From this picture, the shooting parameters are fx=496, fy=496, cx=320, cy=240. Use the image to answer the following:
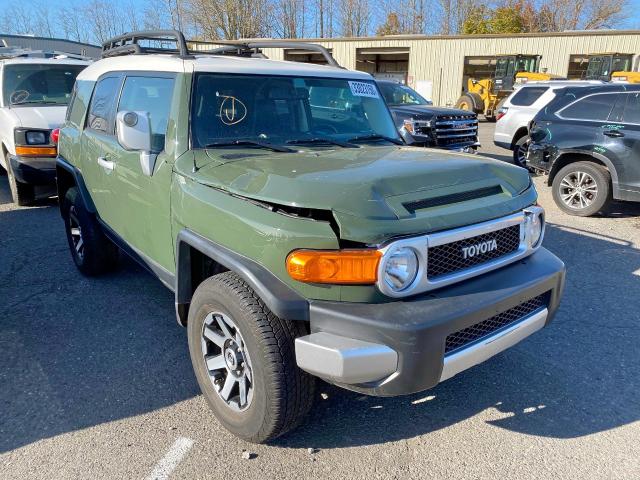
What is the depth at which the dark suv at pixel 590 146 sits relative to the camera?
668cm

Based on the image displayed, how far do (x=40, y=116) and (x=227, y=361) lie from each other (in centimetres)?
620

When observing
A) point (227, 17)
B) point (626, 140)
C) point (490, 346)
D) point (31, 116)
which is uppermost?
point (227, 17)

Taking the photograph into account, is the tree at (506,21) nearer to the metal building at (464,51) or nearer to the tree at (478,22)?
the tree at (478,22)

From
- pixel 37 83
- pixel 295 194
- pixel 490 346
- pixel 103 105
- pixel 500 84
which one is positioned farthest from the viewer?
pixel 500 84

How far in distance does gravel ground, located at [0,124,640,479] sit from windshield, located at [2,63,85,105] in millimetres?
4658

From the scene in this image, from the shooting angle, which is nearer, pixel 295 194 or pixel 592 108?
pixel 295 194

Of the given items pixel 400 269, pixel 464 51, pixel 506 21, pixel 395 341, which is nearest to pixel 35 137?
pixel 400 269

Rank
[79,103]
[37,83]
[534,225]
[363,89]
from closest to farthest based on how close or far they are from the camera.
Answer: [534,225] → [363,89] → [79,103] → [37,83]

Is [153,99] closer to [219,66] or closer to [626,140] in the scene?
[219,66]

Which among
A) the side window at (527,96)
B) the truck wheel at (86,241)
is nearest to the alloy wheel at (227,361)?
the truck wheel at (86,241)

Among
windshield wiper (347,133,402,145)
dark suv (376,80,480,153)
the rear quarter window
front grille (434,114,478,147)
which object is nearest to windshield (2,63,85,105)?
the rear quarter window

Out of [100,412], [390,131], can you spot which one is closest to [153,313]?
[100,412]

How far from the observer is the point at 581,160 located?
7316 mm

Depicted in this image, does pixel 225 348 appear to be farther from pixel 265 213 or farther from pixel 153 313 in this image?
pixel 153 313
